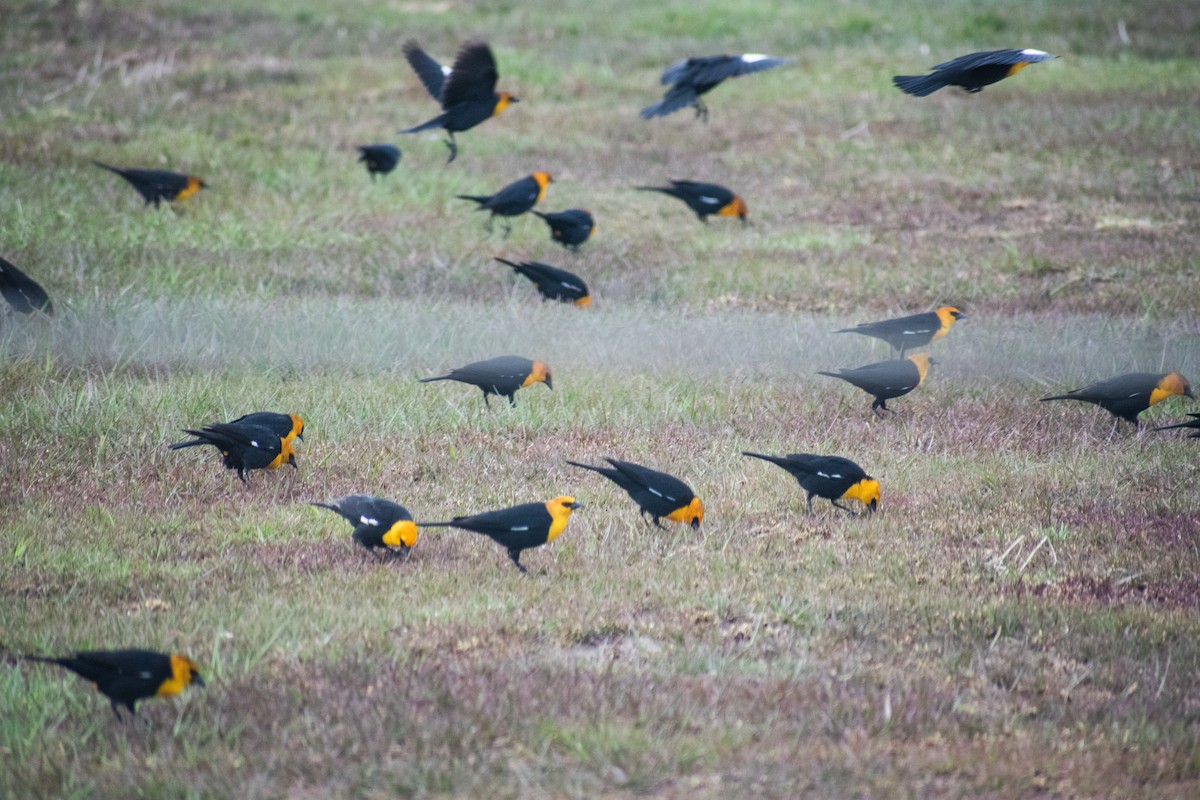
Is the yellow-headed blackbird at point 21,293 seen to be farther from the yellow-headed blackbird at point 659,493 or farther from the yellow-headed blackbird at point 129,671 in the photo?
the yellow-headed blackbird at point 129,671

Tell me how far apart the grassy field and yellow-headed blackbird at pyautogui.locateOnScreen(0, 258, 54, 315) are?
37 centimetres

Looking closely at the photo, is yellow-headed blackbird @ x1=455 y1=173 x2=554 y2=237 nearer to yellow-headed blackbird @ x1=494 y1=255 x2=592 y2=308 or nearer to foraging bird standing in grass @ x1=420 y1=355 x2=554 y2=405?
yellow-headed blackbird @ x1=494 y1=255 x2=592 y2=308

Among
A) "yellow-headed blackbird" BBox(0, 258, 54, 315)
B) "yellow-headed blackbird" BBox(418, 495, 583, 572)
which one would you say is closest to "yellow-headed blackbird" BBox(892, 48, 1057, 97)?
"yellow-headed blackbird" BBox(418, 495, 583, 572)

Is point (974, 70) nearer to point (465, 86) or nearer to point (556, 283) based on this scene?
point (465, 86)

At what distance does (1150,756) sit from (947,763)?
70 centimetres

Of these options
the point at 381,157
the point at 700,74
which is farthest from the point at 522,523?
the point at 381,157

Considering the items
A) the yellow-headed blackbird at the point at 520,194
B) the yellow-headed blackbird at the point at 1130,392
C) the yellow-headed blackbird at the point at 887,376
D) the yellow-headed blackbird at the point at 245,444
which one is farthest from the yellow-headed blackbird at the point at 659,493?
the yellow-headed blackbird at the point at 520,194

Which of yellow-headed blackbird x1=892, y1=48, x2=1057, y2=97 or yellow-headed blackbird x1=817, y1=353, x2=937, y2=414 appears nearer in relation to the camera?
yellow-headed blackbird x1=892, y1=48, x2=1057, y2=97

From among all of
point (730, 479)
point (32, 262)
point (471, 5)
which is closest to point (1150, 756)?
point (730, 479)

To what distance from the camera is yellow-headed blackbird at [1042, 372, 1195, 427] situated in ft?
26.1

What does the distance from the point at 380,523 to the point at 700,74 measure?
632cm

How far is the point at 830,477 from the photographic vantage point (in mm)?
6367

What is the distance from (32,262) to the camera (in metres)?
12.1

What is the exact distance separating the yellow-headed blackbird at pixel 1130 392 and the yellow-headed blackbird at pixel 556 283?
4766 millimetres
